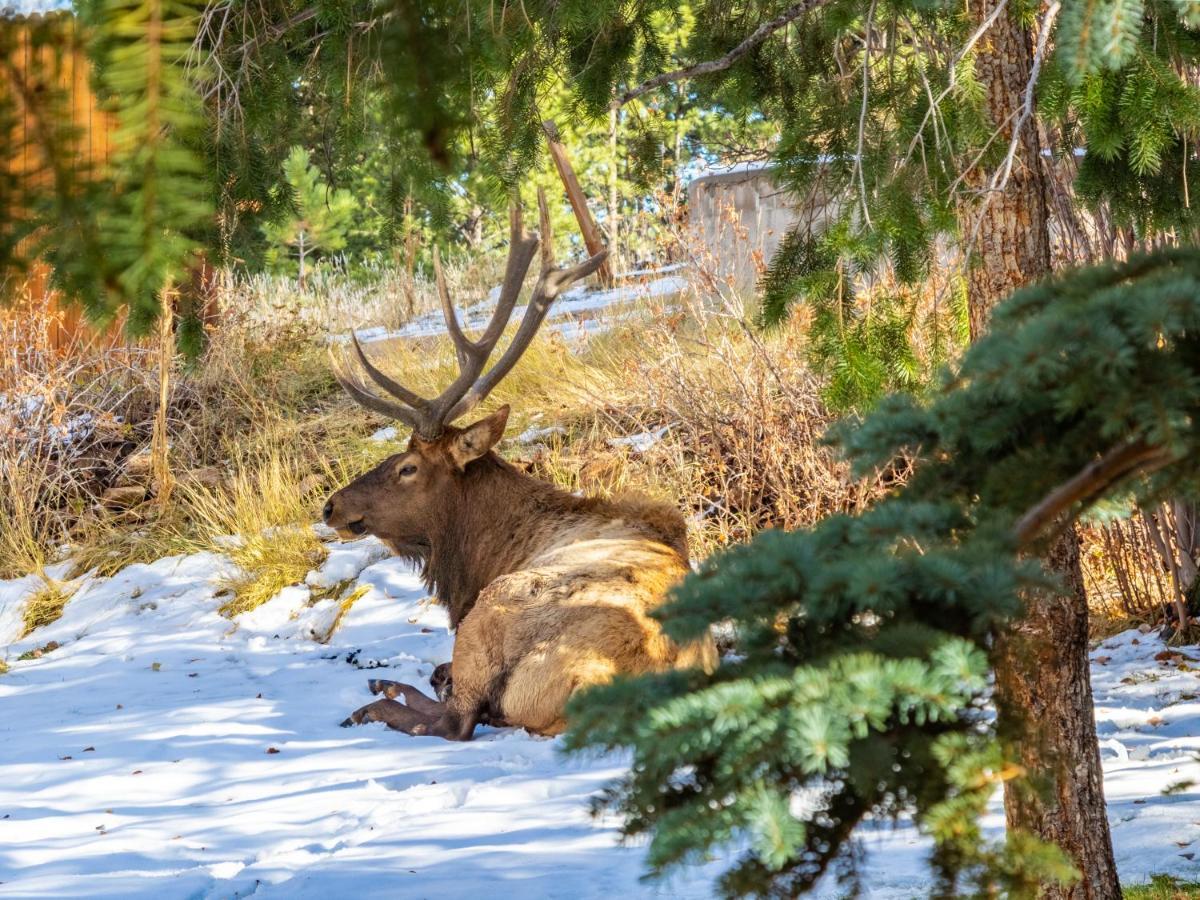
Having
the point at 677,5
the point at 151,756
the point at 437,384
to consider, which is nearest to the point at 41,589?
the point at 437,384

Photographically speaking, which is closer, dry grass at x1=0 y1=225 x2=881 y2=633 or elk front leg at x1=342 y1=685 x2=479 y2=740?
elk front leg at x1=342 y1=685 x2=479 y2=740

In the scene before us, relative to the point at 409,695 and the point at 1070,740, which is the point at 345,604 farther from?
the point at 1070,740

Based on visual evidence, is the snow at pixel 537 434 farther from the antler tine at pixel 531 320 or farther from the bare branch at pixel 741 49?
the bare branch at pixel 741 49

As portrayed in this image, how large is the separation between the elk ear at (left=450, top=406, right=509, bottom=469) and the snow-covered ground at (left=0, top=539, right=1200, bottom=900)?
119cm

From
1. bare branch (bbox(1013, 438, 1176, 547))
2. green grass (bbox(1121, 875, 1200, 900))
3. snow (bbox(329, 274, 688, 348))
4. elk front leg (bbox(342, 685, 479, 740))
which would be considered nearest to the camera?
bare branch (bbox(1013, 438, 1176, 547))

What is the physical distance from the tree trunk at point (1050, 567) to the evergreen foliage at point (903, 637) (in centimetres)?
134

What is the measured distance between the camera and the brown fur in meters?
5.77

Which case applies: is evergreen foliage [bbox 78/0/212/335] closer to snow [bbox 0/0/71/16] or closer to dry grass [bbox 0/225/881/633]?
snow [bbox 0/0/71/16]

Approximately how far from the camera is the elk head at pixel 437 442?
23.4 feet

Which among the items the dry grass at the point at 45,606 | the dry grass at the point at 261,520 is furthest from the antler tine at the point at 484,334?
the dry grass at the point at 45,606

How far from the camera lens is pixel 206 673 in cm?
763

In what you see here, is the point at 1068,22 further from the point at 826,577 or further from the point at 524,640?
the point at 524,640

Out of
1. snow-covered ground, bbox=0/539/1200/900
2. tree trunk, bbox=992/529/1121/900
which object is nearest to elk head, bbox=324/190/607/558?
snow-covered ground, bbox=0/539/1200/900

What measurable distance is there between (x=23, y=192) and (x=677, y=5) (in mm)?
3786
